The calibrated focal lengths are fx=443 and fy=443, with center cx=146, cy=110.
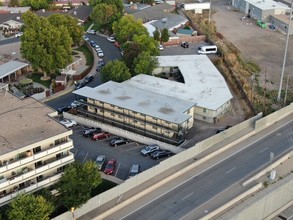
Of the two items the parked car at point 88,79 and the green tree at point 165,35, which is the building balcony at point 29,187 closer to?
the parked car at point 88,79

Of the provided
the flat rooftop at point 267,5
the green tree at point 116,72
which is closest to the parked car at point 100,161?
the green tree at point 116,72

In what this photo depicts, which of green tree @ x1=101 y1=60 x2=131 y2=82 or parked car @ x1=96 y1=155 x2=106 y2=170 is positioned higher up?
green tree @ x1=101 y1=60 x2=131 y2=82

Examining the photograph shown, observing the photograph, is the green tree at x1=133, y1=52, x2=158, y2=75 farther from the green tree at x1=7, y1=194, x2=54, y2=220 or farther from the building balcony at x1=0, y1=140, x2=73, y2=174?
the green tree at x1=7, y1=194, x2=54, y2=220

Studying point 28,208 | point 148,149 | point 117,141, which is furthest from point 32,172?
point 148,149

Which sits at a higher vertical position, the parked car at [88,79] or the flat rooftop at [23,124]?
the flat rooftop at [23,124]

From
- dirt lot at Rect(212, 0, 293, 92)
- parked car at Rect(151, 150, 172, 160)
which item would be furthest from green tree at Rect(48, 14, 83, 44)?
parked car at Rect(151, 150, 172, 160)

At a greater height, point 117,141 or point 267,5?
point 267,5

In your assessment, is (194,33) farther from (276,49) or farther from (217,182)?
(217,182)

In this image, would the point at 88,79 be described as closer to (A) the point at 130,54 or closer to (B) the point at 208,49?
(A) the point at 130,54
